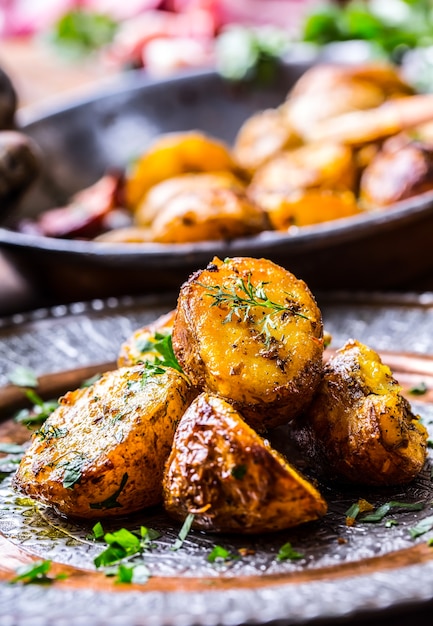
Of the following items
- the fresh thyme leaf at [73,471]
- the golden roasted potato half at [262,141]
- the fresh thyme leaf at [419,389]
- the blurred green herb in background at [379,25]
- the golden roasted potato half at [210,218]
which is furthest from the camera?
the blurred green herb in background at [379,25]

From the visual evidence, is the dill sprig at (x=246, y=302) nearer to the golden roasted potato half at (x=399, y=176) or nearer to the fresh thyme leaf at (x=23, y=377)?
the fresh thyme leaf at (x=23, y=377)

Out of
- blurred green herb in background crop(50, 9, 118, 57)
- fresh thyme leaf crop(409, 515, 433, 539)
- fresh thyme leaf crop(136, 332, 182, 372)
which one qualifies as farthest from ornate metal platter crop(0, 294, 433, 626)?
blurred green herb in background crop(50, 9, 118, 57)

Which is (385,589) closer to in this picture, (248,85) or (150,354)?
(150,354)

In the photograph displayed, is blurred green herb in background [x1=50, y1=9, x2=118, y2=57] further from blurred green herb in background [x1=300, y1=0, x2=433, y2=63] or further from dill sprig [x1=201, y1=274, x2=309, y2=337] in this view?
dill sprig [x1=201, y1=274, x2=309, y2=337]

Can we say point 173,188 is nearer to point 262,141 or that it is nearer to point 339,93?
point 262,141

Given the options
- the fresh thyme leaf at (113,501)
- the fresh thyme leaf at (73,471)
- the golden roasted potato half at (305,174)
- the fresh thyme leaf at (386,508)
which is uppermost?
the golden roasted potato half at (305,174)

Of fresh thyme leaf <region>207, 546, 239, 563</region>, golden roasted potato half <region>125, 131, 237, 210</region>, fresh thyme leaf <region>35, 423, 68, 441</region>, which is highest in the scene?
golden roasted potato half <region>125, 131, 237, 210</region>

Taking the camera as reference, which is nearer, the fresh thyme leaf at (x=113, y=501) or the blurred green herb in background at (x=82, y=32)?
the fresh thyme leaf at (x=113, y=501)

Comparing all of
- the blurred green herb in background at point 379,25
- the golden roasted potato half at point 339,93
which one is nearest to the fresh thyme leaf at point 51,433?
the golden roasted potato half at point 339,93
